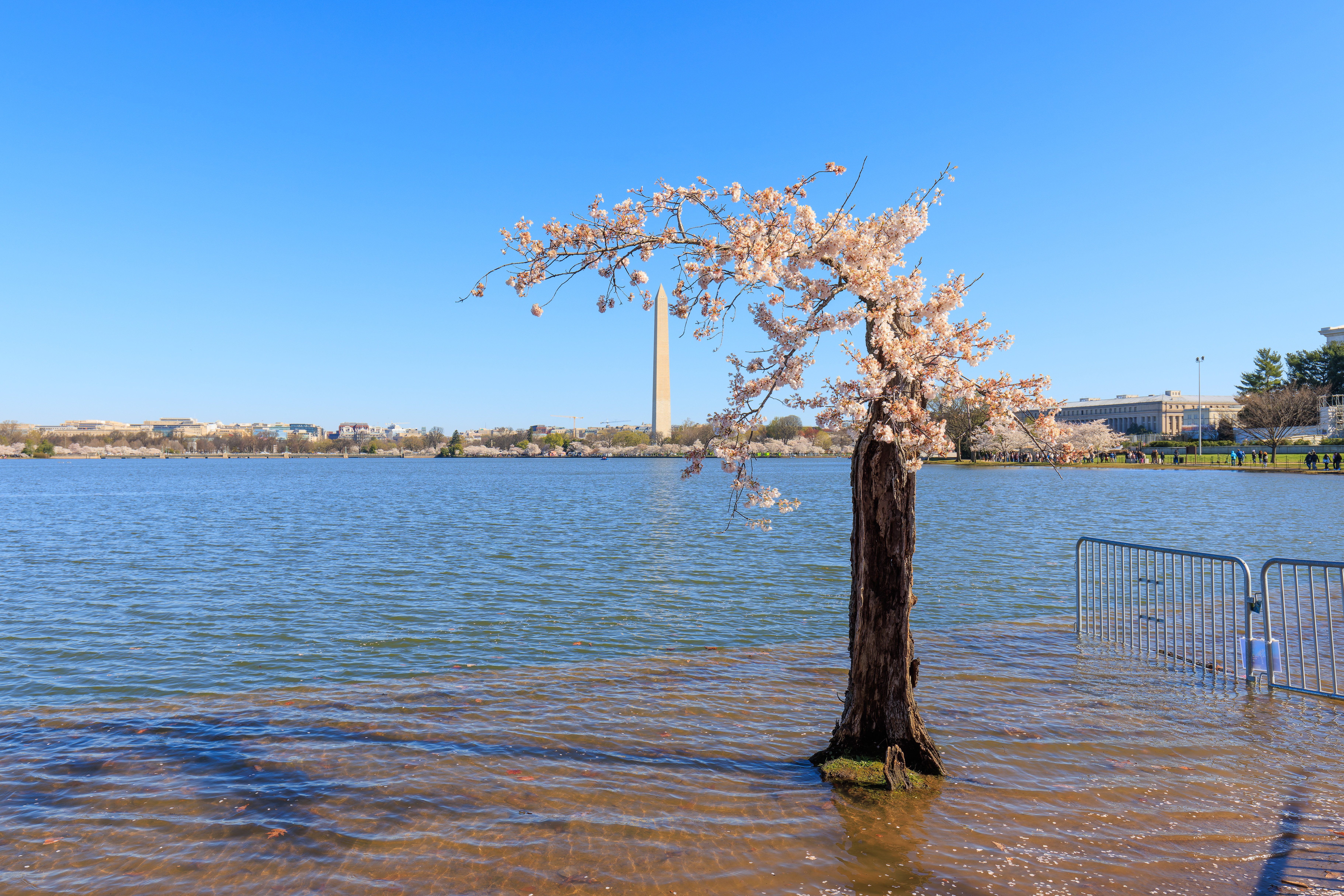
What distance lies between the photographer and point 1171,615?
44.4 ft

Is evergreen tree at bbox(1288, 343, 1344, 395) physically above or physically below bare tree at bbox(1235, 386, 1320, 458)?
above

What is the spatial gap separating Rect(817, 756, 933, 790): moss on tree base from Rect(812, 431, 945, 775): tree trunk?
0.05 m

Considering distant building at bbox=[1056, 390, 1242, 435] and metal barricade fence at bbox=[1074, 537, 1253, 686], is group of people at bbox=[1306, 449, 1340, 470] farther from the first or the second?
distant building at bbox=[1056, 390, 1242, 435]

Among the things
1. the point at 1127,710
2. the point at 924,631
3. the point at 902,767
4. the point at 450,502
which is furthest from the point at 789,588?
the point at 450,502

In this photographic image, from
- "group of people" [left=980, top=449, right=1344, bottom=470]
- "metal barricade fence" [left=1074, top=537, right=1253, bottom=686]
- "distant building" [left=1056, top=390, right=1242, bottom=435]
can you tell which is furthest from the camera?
"distant building" [left=1056, top=390, right=1242, bottom=435]

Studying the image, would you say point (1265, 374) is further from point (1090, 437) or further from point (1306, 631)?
point (1306, 631)

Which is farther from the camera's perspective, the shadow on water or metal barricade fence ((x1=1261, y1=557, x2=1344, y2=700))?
metal barricade fence ((x1=1261, y1=557, x2=1344, y2=700))

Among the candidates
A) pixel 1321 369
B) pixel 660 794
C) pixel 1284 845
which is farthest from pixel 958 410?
pixel 1321 369

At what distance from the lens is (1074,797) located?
617 centimetres

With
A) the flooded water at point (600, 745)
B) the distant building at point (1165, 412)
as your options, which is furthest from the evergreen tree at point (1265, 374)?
the flooded water at point (600, 745)

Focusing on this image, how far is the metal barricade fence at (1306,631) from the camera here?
25.3 ft

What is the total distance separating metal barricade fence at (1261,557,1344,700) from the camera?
25.3 ft

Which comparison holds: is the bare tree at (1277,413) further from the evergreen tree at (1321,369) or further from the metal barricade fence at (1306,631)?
the metal barricade fence at (1306,631)

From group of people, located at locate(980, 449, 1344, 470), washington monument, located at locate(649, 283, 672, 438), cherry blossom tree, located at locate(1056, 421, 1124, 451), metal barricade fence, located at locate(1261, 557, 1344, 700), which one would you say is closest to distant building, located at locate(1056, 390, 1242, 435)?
cherry blossom tree, located at locate(1056, 421, 1124, 451)
